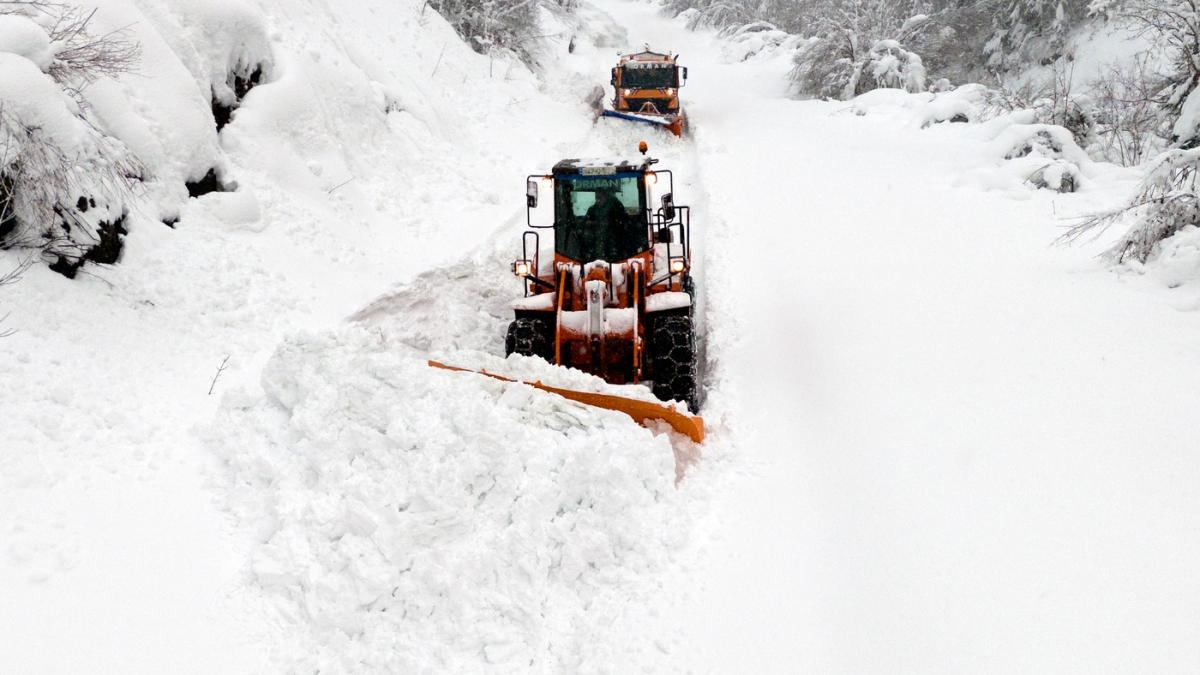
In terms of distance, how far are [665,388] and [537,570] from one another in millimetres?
2632

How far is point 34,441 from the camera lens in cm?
506

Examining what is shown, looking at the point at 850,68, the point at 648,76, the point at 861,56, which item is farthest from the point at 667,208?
the point at 861,56

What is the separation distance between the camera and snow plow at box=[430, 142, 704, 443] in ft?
22.1

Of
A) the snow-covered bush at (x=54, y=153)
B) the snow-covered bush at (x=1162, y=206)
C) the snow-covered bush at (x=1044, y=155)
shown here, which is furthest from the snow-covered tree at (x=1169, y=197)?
the snow-covered bush at (x=54, y=153)

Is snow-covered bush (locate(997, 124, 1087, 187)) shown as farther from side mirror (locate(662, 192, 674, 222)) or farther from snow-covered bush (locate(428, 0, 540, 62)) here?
snow-covered bush (locate(428, 0, 540, 62))

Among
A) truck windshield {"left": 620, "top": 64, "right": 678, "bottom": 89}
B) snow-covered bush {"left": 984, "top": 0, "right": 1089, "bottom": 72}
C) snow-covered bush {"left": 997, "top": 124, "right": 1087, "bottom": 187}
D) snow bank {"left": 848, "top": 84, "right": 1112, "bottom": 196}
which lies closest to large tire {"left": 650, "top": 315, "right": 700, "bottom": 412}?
snow bank {"left": 848, "top": 84, "right": 1112, "bottom": 196}

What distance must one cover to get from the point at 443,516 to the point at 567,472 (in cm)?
83

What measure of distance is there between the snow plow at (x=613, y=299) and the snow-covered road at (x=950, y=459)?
69 centimetres

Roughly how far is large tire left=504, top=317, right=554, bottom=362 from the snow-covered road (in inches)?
65.3

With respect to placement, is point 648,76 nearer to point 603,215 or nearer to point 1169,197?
point 603,215

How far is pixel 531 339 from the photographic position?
23.1 feet

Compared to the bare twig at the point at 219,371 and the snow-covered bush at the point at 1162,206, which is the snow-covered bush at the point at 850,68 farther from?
the bare twig at the point at 219,371

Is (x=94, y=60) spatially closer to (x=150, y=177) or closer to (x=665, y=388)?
(x=150, y=177)

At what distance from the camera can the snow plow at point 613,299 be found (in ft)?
22.1
